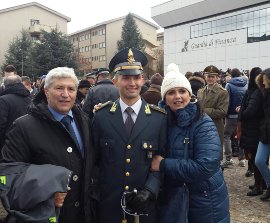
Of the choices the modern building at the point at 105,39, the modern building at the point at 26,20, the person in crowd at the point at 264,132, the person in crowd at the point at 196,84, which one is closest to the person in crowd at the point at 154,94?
the person in crowd at the point at 196,84

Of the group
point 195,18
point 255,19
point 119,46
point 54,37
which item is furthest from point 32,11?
point 255,19

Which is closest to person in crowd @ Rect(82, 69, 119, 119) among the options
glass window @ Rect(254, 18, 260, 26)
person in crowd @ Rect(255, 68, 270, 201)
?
person in crowd @ Rect(255, 68, 270, 201)

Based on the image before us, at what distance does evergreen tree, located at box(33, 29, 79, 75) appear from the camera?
33.8 metres

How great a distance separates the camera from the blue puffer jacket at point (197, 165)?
2.64 metres

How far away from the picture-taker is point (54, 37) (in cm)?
3394

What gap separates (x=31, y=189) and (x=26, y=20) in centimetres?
5420

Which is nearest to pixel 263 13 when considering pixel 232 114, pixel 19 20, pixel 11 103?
pixel 232 114

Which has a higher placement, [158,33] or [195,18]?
[158,33]

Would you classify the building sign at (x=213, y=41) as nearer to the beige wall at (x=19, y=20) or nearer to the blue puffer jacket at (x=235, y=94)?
the beige wall at (x=19, y=20)

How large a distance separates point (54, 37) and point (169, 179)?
108 feet

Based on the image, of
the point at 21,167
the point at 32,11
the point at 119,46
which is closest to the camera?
the point at 21,167

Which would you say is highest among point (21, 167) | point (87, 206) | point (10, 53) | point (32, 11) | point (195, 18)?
point (32, 11)

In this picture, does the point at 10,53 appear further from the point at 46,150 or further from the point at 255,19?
the point at 46,150

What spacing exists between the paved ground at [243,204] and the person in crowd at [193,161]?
2.43 metres
